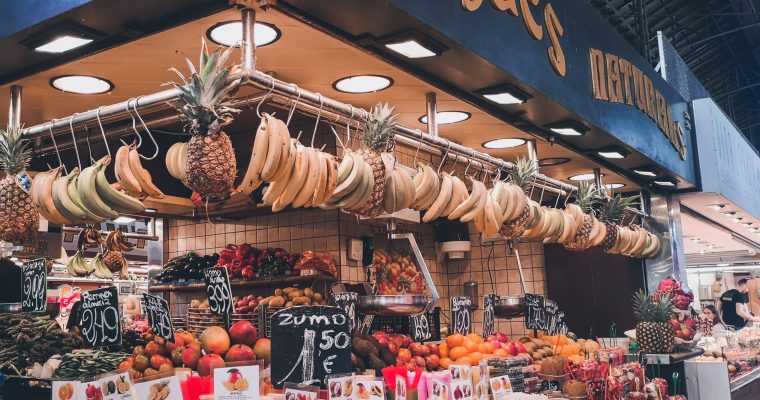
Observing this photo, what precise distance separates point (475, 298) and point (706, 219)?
471 centimetres

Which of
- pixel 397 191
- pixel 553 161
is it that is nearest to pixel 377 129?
pixel 397 191

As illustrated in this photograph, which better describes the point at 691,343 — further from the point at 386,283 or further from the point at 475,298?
the point at 386,283

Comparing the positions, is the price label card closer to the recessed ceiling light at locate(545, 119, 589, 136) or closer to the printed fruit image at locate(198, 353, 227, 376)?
the printed fruit image at locate(198, 353, 227, 376)

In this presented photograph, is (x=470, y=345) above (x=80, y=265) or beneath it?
beneath

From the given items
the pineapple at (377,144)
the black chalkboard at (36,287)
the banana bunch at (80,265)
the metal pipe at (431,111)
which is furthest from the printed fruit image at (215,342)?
the banana bunch at (80,265)

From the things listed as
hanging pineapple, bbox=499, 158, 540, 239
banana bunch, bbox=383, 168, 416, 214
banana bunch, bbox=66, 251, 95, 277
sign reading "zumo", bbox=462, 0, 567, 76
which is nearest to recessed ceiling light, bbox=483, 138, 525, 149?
hanging pineapple, bbox=499, 158, 540, 239

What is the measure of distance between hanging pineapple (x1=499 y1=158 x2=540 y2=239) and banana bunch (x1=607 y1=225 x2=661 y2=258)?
6.81 feet

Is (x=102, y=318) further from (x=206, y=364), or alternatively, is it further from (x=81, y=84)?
(x=81, y=84)

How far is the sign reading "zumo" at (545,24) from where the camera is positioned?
398 centimetres

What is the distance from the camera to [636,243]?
271 inches

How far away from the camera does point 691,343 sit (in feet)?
20.9

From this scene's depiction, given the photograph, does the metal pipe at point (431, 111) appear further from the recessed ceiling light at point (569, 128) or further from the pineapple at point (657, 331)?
the pineapple at point (657, 331)

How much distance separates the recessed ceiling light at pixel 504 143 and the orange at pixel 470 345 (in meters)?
2.16

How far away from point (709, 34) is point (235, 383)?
15.5m
